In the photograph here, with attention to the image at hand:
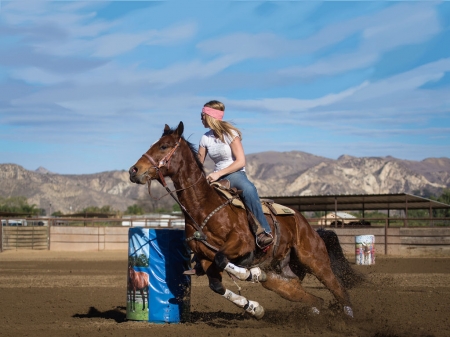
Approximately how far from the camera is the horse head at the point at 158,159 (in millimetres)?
7273

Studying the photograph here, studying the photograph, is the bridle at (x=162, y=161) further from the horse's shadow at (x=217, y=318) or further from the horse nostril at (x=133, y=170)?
the horse's shadow at (x=217, y=318)

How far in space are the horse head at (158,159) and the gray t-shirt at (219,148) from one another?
0.50 meters

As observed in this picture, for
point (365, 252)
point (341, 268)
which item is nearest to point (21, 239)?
point (365, 252)

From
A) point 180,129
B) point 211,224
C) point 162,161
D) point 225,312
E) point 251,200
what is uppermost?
point 180,129

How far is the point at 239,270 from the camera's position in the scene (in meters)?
7.45

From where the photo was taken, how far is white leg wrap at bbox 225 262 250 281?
24.2 feet

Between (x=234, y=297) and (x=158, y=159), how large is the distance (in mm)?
1968

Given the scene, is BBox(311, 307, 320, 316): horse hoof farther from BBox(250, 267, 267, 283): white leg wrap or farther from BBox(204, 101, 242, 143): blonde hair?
BBox(204, 101, 242, 143): blonde hair

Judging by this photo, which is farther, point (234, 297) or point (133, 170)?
point (234, 297)

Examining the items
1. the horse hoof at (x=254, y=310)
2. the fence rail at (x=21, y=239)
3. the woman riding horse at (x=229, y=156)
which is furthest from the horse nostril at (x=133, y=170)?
the fence rail at (x=21, y=239)

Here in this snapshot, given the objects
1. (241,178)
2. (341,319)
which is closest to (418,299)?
(341,319)

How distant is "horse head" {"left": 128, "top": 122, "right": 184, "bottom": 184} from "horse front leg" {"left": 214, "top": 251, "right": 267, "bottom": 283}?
3.91 ft

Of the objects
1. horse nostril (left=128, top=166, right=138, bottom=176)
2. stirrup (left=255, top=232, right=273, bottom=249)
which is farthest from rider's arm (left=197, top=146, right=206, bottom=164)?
stirrup (left=255, top=232, right=273, bottom=249)

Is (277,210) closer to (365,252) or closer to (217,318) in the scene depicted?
(217,318)
